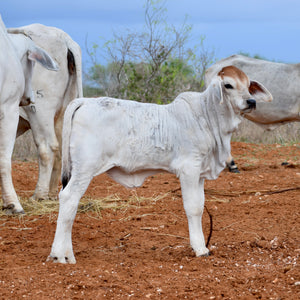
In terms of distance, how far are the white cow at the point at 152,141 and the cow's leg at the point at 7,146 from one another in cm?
164

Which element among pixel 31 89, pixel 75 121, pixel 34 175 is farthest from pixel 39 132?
pixel 75 121

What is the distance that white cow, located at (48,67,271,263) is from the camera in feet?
12.5

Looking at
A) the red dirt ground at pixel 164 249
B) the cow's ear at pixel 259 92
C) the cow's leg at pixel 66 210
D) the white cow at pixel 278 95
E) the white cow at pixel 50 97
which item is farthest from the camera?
the white cow at pixel 278 95

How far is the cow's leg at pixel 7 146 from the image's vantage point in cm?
537

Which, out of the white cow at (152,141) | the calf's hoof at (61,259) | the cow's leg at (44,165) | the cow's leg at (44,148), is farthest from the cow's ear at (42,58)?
the calf's hoof at (61,259)

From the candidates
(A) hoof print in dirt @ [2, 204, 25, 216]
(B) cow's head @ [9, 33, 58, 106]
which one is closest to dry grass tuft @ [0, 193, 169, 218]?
(A) hoof print in dirt @ [2, 204, 25, 216]

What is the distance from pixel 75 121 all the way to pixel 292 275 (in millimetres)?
1708

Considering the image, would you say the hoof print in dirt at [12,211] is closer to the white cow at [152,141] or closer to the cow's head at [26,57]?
the cow's head at [26,57]

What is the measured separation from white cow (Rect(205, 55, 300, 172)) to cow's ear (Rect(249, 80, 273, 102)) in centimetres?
399

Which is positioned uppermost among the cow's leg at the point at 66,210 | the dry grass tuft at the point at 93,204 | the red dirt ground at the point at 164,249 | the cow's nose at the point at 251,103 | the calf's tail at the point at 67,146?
the cow's nose at the point at 251,103

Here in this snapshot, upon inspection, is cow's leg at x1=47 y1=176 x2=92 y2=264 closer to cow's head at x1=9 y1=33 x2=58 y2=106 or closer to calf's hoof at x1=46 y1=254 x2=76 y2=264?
calf's hoof at x1=46 y1=254 x2=76 y2=264

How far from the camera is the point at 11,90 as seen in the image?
210 inches

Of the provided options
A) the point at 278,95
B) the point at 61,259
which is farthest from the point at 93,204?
the point at 278,95

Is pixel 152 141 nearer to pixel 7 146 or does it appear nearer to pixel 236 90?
pixel 236 90
